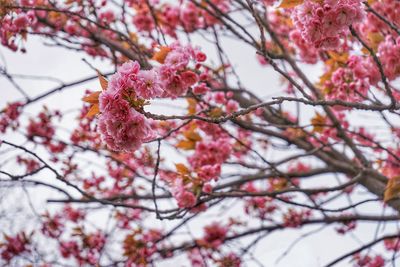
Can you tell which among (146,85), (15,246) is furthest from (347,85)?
(15,246)

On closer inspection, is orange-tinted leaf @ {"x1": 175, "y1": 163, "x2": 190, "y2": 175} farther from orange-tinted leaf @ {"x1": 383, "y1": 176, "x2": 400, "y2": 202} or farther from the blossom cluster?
orange-tinted leaf @ {"x1": 383, "y1": 176, "x2": 400, "y2": 202}

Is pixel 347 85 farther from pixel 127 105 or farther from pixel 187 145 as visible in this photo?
pixel 127 105

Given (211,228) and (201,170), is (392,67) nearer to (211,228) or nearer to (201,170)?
(201,170)

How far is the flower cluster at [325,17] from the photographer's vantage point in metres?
2.21

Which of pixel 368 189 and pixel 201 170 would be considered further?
pixel 368 189

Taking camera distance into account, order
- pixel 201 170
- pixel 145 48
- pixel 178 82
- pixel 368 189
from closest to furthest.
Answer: pixel 178 82 → pixel 201 170 → pixel 368 189 → pixel 145 48

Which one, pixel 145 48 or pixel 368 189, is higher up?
pixel 145 48

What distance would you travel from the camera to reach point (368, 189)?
14.1 ft

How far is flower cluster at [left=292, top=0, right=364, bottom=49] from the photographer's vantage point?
7.24ft

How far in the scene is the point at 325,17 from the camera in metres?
2.27

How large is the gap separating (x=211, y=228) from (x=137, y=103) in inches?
158

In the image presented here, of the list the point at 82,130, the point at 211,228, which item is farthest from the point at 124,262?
the point at 82,130

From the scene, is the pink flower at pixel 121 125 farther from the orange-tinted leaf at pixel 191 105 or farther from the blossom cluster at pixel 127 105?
the orange-tinted leaf at pixel 191 105

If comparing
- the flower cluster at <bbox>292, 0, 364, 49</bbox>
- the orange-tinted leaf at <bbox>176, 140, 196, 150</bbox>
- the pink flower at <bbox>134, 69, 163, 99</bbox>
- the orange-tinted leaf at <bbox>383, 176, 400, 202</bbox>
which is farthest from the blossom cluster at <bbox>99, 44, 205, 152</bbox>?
the orange-tinted leaf at <bbox>176, 140, 196, 150</bbox>
